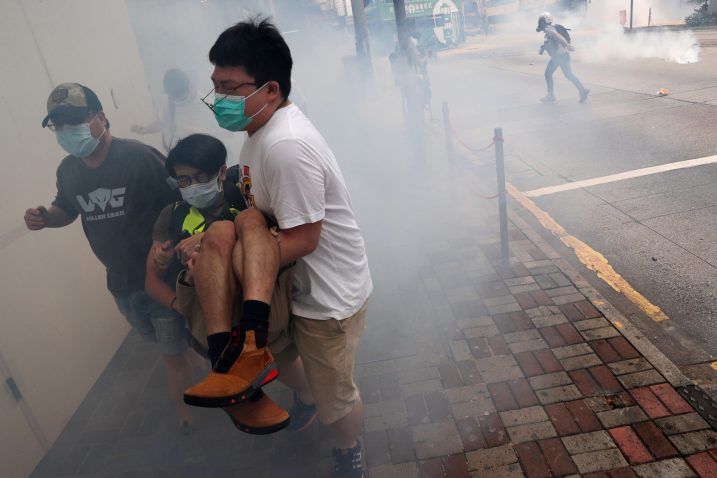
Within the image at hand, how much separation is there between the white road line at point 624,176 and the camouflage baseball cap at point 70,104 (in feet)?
16.2

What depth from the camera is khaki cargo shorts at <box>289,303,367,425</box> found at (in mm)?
2311

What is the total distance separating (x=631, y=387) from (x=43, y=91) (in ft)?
13.0

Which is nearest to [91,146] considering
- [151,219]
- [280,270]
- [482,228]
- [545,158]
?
[151,219]

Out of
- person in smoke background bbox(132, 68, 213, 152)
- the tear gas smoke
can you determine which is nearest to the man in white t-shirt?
person in smoke background bbox(132, 68, 213, 152)

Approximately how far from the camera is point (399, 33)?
7.56 metres

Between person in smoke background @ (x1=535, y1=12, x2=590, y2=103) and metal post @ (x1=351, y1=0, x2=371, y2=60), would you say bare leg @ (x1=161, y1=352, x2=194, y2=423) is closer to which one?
metal post @ (x1=351, y1=0, x2=371, y2=60)

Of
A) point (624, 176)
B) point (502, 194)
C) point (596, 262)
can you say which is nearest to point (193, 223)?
point (502, 194)

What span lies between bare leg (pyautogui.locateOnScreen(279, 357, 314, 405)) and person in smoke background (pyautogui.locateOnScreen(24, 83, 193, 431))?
0.67m

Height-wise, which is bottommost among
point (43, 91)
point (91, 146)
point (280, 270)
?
point (280, 270)

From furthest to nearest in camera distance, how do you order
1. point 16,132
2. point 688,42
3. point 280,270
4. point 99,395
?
point 688,42
point 99,395
point 16,132
point 280,270

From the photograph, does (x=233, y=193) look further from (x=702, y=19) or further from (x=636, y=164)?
(x=702, y=19)

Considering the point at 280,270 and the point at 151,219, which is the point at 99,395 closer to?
the point at 151,219

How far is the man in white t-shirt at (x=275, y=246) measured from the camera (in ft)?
6.43

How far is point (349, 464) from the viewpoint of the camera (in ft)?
8.70
